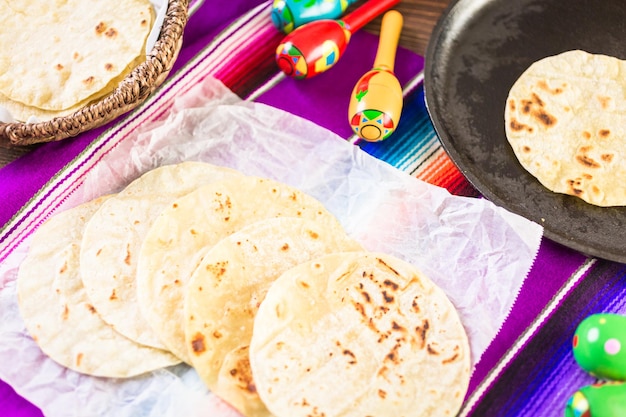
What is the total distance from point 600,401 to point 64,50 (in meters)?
1.67

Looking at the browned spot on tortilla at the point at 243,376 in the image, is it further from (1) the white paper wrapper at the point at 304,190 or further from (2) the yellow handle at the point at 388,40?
(2) the yellow handle at the point at 388,40

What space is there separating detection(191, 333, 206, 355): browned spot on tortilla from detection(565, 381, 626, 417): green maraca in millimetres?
782

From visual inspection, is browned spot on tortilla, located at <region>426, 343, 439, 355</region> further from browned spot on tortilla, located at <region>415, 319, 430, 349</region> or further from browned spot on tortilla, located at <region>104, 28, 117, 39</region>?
browned spot on tortilla, located at <region>104, 28, 117, 39</region>

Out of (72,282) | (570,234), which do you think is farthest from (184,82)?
(570,234)

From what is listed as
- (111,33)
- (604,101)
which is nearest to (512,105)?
(604,101)

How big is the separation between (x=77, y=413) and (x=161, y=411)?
7.2 inches

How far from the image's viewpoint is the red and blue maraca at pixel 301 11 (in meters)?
1.99

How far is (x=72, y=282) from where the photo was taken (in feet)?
5.00

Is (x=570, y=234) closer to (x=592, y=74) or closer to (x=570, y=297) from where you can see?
(x=570, y=297)

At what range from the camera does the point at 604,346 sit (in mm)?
1337

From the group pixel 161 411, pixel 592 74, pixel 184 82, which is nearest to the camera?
pixel 161 411

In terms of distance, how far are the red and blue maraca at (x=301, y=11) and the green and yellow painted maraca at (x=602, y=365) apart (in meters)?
1.20

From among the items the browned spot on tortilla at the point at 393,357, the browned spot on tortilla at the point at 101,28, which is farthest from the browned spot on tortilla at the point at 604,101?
the browned spot on tortilla at the point at 101,28

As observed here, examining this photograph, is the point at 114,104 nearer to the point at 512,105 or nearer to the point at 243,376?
the point at 243,376
